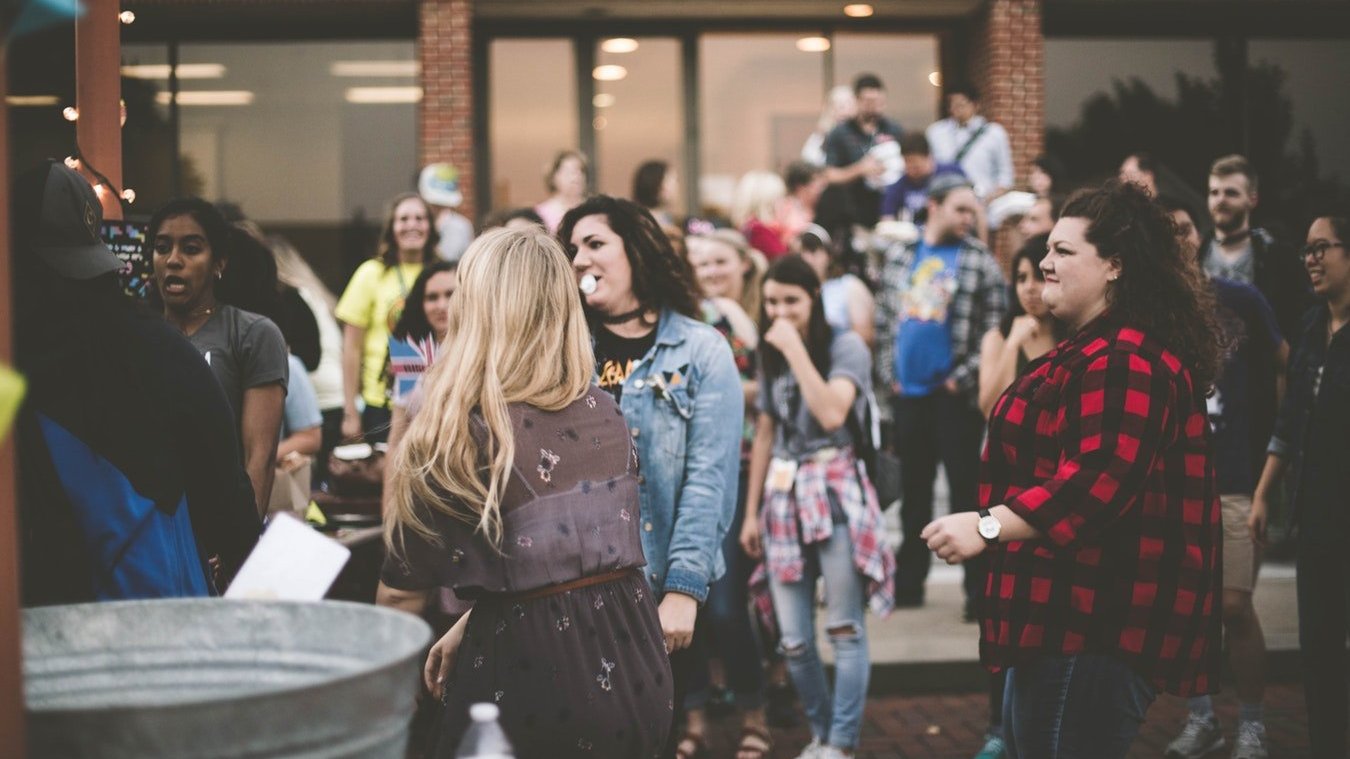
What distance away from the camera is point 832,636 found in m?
5.79

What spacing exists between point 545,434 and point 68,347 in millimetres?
993

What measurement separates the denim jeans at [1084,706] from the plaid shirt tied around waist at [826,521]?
219 centimetres

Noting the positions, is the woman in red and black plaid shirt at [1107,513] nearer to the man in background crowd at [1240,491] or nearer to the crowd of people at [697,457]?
the crowd of people at [697,457]

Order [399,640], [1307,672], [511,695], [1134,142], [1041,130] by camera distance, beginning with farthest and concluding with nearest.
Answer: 1. [1134,142]
2. [1041,130]
3. [1307,672]
4. [511,695]
5. [399,640]

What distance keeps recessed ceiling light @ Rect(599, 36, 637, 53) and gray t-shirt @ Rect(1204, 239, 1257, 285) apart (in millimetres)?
8960

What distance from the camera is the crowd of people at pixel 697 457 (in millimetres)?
2754

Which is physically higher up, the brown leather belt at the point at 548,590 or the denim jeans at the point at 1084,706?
the brown leather belt at the point at 548,590

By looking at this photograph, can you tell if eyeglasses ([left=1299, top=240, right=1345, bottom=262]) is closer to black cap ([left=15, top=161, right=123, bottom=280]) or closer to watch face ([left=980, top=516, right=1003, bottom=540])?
watch face ([left=980, top=516, right=1003, bottom=540])

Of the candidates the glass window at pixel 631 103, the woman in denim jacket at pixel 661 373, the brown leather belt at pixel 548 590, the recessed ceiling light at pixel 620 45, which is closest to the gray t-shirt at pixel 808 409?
the woman in denim jacket at pixel 661 373

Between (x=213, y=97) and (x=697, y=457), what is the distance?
11.5 m

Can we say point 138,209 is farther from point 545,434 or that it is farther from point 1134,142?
point 1134,142

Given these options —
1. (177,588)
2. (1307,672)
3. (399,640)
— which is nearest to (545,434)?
(177,588)

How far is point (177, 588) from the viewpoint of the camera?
8.99ft

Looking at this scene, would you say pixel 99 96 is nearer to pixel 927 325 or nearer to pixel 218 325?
pixel 218 325
